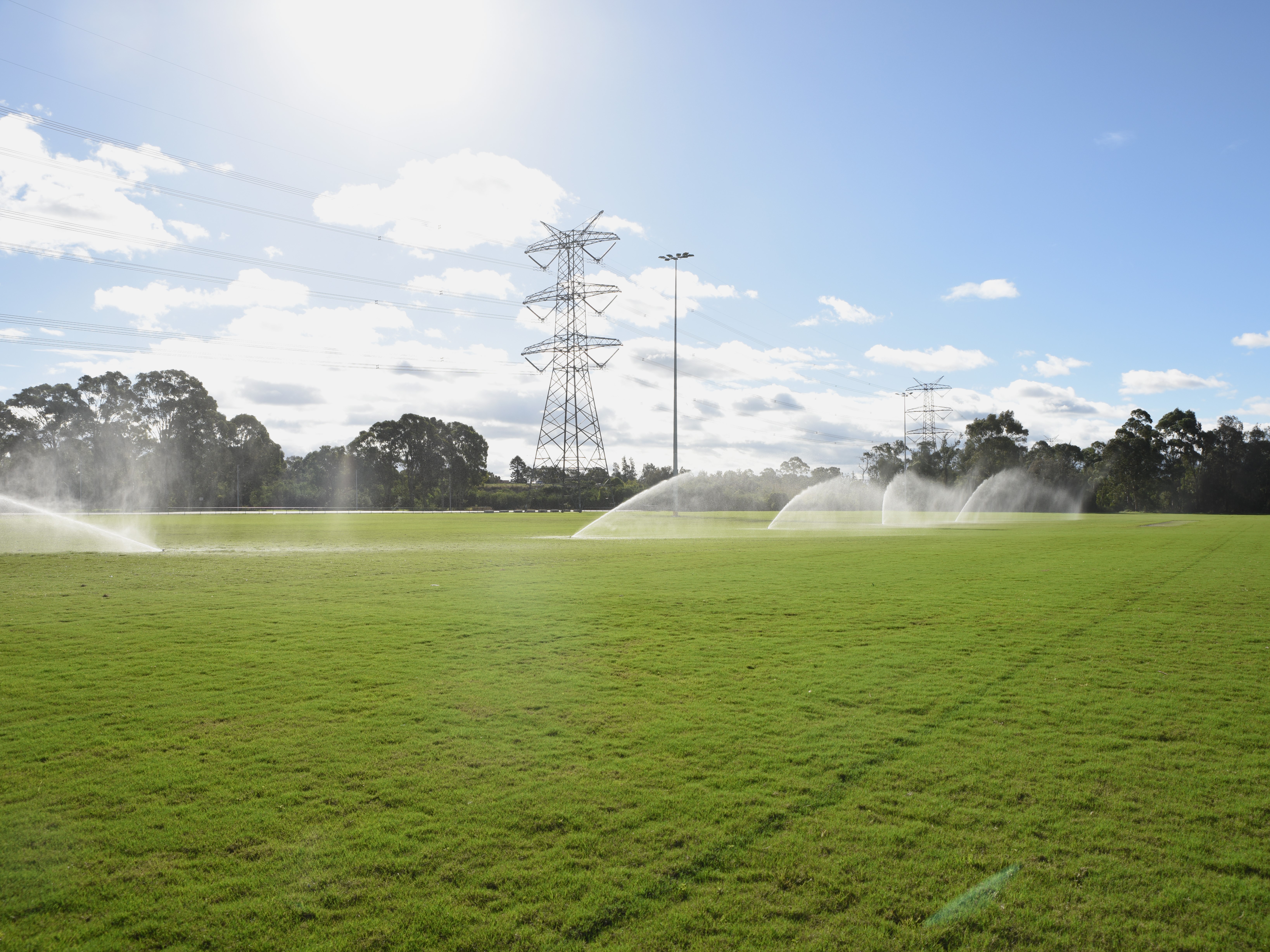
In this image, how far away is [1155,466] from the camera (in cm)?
13238

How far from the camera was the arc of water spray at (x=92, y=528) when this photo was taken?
3147 centimetres

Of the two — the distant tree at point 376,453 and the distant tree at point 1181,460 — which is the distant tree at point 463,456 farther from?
the distant tree at point 1181,460

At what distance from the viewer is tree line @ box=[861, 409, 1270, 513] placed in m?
130

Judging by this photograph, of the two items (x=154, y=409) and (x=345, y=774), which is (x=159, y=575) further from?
(x=154, y=409)

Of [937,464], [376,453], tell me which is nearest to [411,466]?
[376,453]

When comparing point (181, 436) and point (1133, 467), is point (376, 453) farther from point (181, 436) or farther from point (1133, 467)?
point (1133, 467)

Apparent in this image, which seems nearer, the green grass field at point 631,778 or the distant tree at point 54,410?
the green grass field at point 631,778

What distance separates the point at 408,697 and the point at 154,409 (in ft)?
424

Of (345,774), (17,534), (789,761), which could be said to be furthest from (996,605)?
(17,534)

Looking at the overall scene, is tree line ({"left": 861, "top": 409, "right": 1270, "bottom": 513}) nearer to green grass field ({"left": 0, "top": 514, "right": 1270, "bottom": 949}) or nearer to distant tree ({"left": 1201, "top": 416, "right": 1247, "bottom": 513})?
distant tree ({"left": 1201, "top": 416, "right": 1247, "bottom": 513})

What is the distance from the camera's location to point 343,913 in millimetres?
4719

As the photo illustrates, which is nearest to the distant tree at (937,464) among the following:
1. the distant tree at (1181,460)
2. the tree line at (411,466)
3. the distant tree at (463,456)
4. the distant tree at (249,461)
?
the tree line at (411,466)

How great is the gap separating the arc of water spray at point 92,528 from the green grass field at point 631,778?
16.9 metres

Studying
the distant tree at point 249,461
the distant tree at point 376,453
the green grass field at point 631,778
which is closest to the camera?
the green grass field at point 631,778
